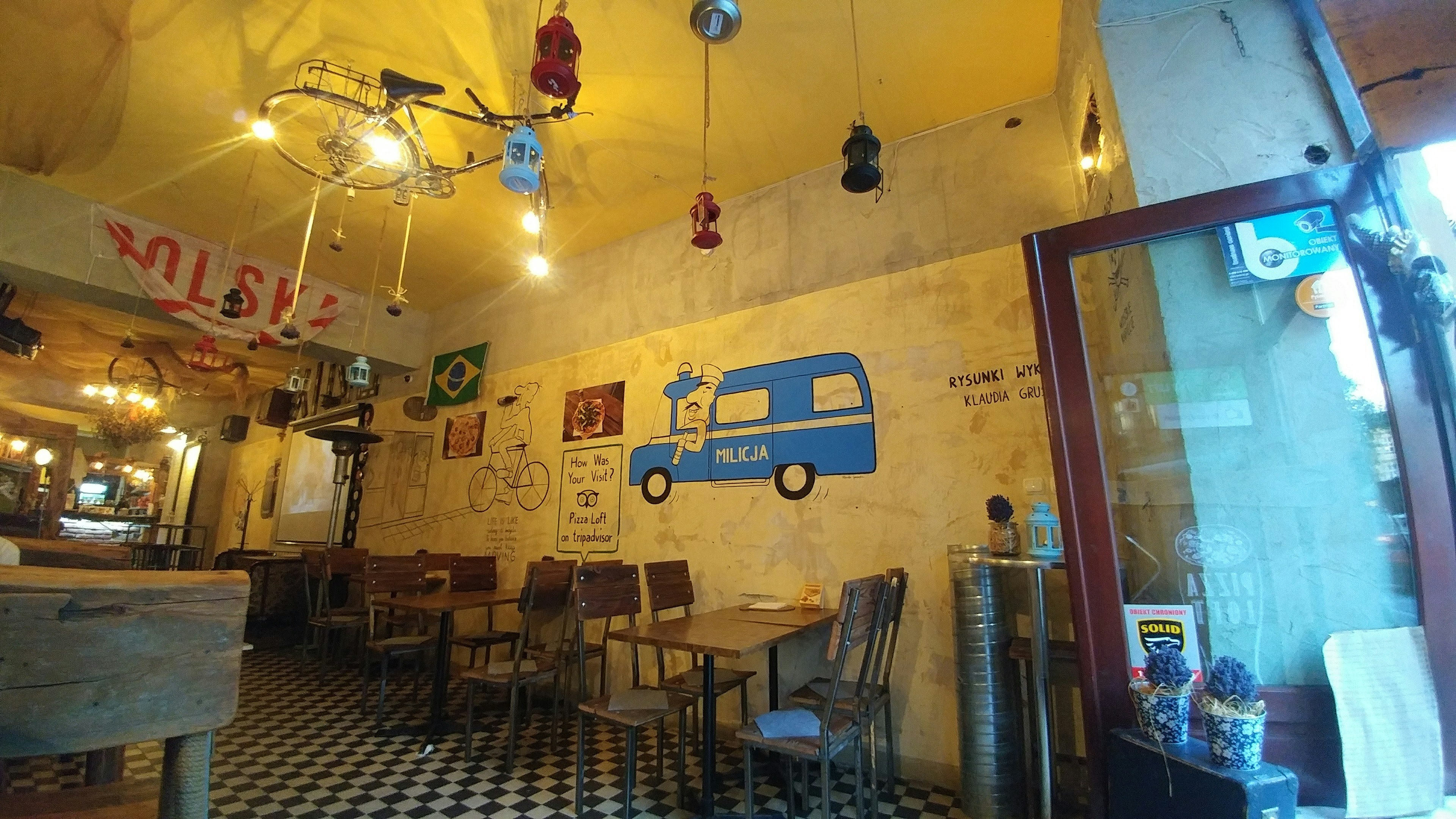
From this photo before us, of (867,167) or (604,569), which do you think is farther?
(604,569)

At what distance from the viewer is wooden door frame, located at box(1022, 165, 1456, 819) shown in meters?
1.38

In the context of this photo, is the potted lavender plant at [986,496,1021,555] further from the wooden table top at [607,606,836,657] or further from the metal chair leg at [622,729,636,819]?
the metal chair leg at [622,729,636,819]

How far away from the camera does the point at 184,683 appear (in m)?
0.74

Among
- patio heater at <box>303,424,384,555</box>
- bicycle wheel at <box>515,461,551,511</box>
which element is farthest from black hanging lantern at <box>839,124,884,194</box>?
patio heater at <box>303,424,384,555</box>

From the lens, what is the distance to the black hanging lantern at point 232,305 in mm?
4188

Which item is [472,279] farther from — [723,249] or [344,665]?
[344,665]

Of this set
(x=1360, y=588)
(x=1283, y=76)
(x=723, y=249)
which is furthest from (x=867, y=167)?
(x=1360, y=588)

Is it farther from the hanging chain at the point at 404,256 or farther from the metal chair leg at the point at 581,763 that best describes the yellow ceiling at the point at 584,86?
the metal chair leg at the point at 581,763

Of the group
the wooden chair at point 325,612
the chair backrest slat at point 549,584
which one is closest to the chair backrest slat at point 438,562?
the wooden chair at point 325,612

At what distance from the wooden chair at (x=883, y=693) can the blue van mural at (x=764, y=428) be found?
0.77 m

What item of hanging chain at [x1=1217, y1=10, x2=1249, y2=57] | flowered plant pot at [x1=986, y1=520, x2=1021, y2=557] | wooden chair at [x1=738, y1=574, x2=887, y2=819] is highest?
hanging chain at [x1=1217, y1=10, x2=1249, y2=57]

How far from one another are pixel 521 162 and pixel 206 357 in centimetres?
429

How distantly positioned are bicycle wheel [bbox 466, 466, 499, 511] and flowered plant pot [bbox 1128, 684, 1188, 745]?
15.5 feet

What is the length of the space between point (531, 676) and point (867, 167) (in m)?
3.06
